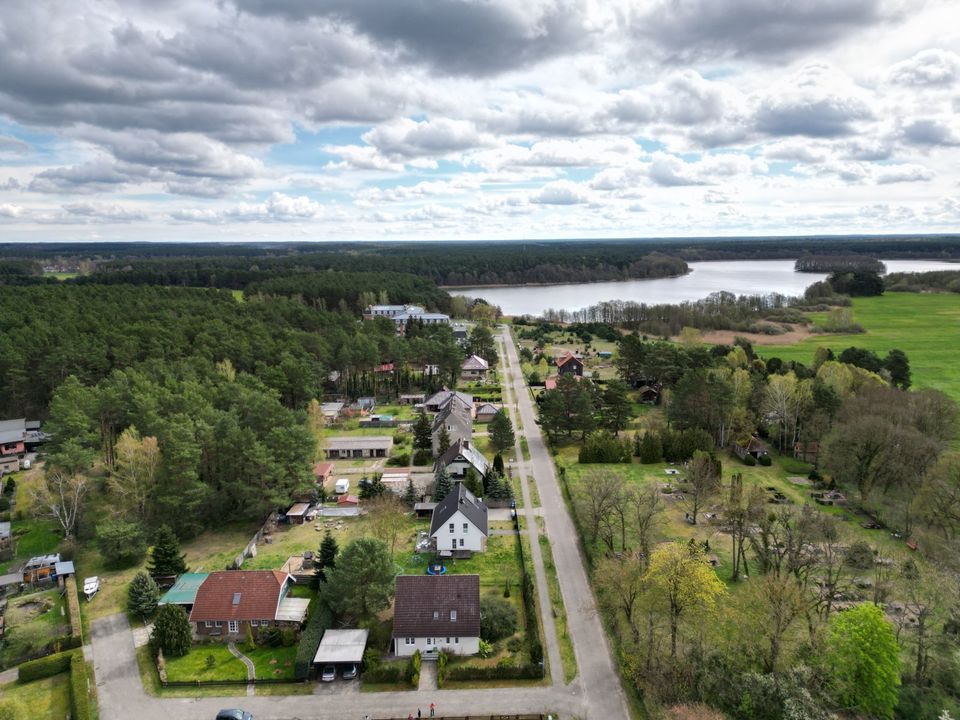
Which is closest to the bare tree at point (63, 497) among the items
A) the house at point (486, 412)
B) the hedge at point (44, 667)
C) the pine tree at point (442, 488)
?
the hedge at point (44, 667)

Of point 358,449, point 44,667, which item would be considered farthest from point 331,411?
point 44,667

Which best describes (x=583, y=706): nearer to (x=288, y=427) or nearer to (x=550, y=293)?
(x=288, y=427)

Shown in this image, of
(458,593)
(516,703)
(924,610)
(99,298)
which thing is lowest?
(516,703)

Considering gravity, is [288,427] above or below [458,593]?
above

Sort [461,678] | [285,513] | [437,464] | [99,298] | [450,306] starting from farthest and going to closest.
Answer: [450,306], [99,298], [437,464], [285,513], [461,678]

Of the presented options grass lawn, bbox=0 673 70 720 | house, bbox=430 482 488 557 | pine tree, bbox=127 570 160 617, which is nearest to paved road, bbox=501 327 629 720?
house, bbox=430 482 488 557

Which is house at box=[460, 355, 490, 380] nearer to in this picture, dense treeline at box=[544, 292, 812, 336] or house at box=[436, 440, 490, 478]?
house at box=[436, 440, 490, 478]

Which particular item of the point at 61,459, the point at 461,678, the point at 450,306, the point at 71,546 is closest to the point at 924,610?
the point at 461,678
